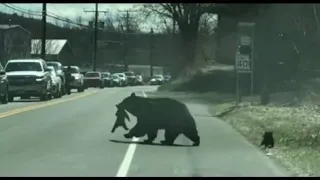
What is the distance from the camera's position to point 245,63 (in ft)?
87.2

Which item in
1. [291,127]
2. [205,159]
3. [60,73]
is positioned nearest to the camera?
[205,159]

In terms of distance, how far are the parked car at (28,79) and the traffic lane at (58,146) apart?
995 centimetres

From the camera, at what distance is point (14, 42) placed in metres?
81.1

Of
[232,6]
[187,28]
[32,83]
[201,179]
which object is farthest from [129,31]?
[201,179]

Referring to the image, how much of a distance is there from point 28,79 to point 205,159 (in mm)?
21261

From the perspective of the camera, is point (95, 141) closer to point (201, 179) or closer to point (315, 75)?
point (201, 179)

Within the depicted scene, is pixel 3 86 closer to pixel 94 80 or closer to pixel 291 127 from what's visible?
pixel 291 127

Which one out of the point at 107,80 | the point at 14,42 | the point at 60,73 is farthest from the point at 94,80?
the point at 14,42

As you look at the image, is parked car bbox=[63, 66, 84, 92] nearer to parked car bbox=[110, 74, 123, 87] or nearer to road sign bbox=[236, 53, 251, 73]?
road sign bbox=[236, 53, 251, 73]

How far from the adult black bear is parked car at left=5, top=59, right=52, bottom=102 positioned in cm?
1844

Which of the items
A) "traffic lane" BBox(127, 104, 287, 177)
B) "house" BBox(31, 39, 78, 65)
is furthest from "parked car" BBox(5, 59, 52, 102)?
"house" BBox(31, 39, 78, 65)

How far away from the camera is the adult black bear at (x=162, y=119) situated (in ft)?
46.8

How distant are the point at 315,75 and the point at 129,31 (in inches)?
1906

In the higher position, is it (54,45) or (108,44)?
(108,44)
